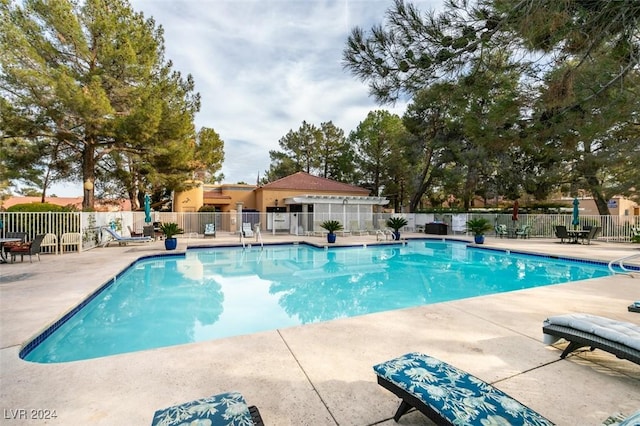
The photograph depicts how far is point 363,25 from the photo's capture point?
16.3 ft

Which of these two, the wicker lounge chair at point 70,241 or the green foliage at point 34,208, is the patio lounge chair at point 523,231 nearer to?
the wicker lounge chair at point 70,241

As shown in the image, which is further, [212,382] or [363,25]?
[363,25]

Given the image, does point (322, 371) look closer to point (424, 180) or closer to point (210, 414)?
point (210, 414)

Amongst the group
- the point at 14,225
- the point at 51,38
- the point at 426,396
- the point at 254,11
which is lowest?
the point at 426,396

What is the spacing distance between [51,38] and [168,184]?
846 centimetres

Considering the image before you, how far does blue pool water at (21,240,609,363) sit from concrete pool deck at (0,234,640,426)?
930 millimetres

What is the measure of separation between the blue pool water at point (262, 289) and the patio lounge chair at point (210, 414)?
11.2ft

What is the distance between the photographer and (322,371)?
10.1ft

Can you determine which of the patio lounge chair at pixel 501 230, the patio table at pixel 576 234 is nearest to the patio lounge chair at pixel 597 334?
the patio table at pixel 576 234

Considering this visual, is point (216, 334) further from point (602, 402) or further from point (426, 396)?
point (602, 402)

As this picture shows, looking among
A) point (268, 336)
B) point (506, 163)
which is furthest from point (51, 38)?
point (506, 163)

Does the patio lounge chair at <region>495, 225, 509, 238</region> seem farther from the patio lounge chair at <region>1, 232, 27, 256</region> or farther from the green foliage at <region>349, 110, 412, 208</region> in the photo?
the patio lounge chair at <region>1, 232, 27, 256</region>

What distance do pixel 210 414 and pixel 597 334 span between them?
3582mm

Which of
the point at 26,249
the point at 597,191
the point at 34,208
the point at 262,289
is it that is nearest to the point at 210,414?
the point at 262,289
